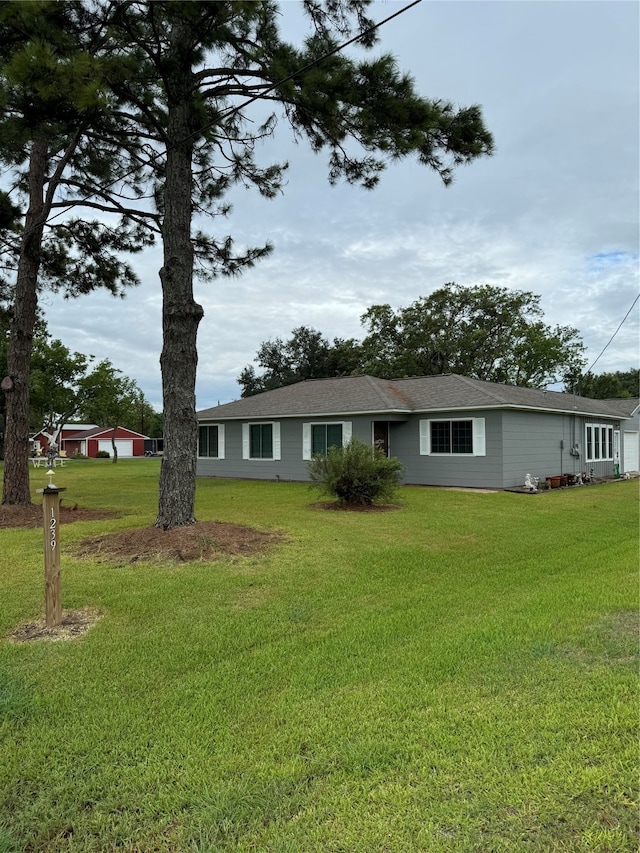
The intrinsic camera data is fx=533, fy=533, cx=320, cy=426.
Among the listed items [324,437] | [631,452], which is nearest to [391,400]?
[324,437]

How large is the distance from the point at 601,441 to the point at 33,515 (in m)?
19.5

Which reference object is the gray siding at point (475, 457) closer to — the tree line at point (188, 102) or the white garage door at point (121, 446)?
the tree line at point (188, 102)

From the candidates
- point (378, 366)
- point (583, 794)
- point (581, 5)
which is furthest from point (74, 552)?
point (378, 366)

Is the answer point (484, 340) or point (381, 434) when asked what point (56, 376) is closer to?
point (381, 434)

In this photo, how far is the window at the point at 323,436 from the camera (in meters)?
17.0

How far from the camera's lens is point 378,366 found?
35594 millimetres

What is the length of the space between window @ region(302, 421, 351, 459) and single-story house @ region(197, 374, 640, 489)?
0.11ft

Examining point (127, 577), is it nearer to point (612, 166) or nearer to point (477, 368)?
point (612, 166)

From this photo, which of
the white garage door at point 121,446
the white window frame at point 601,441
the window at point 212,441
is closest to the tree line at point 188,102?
the window at point 212,441

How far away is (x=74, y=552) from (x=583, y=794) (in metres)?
6.35

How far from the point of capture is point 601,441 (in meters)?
20.6

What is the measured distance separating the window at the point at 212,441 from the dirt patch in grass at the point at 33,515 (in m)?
9.83

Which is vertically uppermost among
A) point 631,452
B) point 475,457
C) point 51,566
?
point 475,457

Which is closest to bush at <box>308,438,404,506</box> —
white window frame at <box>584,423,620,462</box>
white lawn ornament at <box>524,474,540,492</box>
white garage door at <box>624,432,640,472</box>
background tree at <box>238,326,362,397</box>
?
white lawn ornament at <box>524,474,540,492</box>
